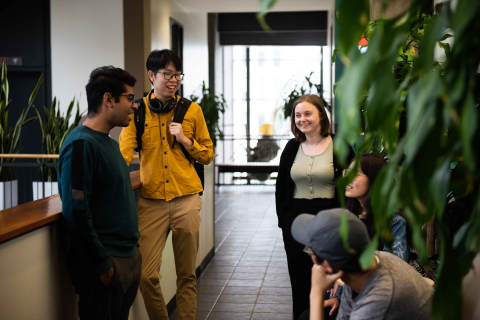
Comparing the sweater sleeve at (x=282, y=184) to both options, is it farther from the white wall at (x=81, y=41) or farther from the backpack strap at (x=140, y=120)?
the white wall at (x=81, y=41)

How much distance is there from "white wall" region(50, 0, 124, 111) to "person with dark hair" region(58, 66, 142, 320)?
4999 millimetres

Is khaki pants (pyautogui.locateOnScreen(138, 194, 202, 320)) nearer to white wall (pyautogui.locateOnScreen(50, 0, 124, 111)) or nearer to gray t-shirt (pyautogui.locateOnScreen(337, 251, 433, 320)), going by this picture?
gray t-shirt (pyautogui.locateOnScreen(337, 251, 433, 320))

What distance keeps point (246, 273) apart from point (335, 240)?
3424 millimetres

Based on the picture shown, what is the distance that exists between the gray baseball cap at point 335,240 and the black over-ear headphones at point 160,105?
1.46 m

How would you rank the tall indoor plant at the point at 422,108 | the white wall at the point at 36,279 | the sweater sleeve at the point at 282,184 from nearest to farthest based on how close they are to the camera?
the tall indoor plant at the point at 422,108
the white wall at the point at 36,279
the sweater sleeve at the point at 282,184

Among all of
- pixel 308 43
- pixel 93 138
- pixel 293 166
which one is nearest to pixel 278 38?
pixel 308 43

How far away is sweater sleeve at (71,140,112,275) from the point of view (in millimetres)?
1852

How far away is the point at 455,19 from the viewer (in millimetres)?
518

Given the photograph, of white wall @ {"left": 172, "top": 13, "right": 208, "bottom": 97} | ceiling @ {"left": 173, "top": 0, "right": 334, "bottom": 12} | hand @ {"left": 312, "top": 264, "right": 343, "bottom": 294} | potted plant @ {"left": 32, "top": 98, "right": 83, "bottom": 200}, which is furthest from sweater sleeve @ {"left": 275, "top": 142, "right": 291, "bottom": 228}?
white wall @ {"left": 172, "top": 13, "right": 208, "bottom": 97}

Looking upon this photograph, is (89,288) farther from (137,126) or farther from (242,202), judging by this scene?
(242,202)

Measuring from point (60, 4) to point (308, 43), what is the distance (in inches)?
271

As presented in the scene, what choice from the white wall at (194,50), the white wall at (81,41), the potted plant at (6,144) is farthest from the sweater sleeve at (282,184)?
the white wall at (194,50)

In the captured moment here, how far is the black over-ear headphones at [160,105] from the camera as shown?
2.66 m

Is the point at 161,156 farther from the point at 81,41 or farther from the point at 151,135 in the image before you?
the point at 81,41
